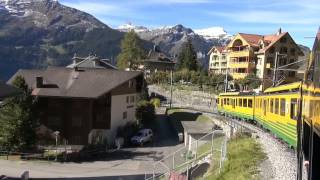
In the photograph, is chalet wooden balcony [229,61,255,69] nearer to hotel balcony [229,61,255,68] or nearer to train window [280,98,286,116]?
hotel balcony [229,61,255,68]

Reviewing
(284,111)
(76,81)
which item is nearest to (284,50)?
(76,81)

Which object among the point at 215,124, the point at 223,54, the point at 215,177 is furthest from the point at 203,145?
the point at 223,54

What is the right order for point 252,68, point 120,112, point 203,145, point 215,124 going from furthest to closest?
point 252,68 < point 120,112 < point 215,124 < point 203,145

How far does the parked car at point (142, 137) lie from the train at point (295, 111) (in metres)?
7.93

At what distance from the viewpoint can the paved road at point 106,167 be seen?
3259 cm

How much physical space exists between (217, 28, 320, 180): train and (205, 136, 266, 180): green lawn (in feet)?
4.29

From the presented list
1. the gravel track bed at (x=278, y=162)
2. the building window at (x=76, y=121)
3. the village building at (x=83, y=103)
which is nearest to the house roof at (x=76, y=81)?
the village building at (x=83, y=103)

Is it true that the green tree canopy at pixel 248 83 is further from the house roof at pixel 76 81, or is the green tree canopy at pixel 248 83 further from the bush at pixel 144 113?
the house roof at pixel 76 81

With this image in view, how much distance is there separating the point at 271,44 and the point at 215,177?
220 ft

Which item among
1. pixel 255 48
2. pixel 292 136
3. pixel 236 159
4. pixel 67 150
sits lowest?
pixel 67 150

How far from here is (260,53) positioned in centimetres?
8731

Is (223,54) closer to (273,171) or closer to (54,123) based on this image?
(54,123)

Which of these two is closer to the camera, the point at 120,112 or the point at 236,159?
→ the point at 236,159

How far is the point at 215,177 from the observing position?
20.4 metres
